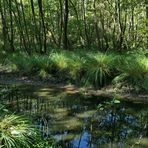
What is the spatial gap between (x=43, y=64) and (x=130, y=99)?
189 inches

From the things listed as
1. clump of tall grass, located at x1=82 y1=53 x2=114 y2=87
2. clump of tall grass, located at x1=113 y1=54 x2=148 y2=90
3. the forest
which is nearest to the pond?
the forest

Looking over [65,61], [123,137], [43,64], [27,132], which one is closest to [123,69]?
[65,61]

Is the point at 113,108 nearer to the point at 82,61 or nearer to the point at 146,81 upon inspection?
the point at 146,81

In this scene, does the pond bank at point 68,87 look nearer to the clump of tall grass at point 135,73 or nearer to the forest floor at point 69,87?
the forest floor at point 69,87

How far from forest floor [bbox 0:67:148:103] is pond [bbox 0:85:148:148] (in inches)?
17.0

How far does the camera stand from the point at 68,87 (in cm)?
1355

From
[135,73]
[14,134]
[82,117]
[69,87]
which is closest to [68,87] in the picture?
[69,87]

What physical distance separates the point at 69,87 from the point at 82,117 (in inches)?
171

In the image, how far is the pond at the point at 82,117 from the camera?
745 cm

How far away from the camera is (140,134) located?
25.7 ft

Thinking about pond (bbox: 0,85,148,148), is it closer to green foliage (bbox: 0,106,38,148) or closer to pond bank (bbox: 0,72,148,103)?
pond bank (bbox: 0,72,148,103)

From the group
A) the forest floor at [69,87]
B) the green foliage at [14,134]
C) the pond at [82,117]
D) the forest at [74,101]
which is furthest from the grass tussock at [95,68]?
the green foliage at [14,134]

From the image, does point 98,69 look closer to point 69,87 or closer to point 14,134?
point 69,87

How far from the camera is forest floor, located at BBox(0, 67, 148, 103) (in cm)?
1178
